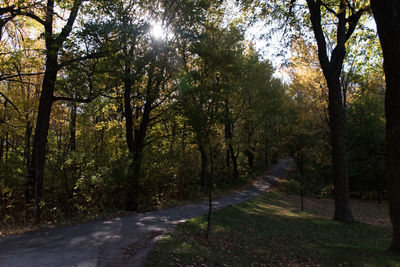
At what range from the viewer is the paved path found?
5529 mm

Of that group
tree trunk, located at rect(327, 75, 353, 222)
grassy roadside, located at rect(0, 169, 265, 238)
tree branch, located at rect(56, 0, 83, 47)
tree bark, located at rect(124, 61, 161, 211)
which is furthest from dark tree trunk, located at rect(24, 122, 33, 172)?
tree trunk, located at rect(327, 75, 353, 222)

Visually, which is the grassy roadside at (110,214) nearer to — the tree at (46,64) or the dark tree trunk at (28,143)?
the tree at (46,64)

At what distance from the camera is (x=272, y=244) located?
8570 millimetres

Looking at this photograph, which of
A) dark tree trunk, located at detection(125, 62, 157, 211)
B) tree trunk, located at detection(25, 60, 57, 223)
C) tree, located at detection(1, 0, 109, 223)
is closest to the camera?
tree, located at detection(1, 0, 109, 223)

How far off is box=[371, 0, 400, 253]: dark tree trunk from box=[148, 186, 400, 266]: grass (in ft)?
5.51

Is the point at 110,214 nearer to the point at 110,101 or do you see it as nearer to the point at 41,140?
the point at 41,140

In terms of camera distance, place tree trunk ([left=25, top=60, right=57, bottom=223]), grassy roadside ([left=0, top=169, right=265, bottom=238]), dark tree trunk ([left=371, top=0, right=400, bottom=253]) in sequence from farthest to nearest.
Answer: tree trunk ([left=25, top=60, right=57, bottom=223]) → grassy roadside ([left=0, top=169, right=265, bottom=238]) → dark tree trunk ([left=371, top=0, right=400, bottom=253])

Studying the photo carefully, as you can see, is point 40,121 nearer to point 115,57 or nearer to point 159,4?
point 115,57

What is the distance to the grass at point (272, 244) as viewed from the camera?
648cm

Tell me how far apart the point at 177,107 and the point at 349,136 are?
22.3 metres

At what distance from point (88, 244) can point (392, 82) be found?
27.7ft

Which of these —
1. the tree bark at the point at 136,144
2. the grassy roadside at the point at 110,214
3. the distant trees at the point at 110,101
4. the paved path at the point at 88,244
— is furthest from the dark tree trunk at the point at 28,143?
the paved path at the point at 88,244

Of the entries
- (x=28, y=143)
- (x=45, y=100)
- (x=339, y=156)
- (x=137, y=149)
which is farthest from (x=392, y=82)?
(x=28, y=143)

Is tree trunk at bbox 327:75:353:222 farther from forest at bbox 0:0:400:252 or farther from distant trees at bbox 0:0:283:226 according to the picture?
distant trees at bbox 0:0:283:226
